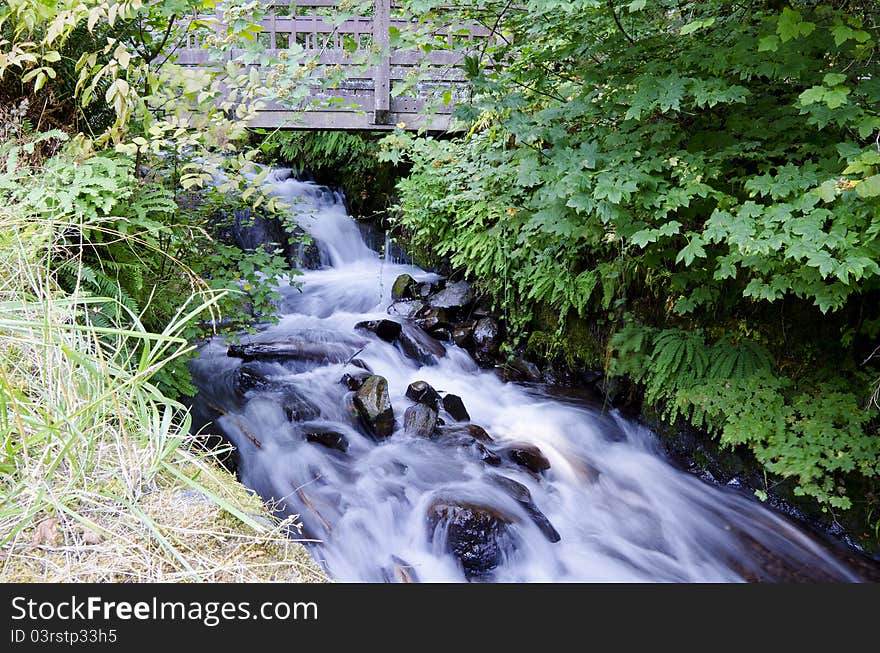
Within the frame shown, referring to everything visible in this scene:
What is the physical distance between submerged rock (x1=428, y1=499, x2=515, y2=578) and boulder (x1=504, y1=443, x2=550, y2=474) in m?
0.88

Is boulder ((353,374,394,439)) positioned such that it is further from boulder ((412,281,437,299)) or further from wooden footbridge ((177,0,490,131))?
wooden footbridge ((177,0,490,131))

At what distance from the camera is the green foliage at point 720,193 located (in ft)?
10.7

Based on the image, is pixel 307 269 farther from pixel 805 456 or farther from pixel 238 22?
pixel 805 456

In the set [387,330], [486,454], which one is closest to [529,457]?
[486,454]

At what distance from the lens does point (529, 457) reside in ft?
17.4

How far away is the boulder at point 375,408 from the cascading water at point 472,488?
0.10 meters

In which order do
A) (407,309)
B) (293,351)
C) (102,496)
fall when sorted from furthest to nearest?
(407,309) < (293,351) < (102,496)

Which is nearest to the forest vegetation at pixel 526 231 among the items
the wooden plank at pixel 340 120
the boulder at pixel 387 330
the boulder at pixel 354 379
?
the boulder at pixel 354 379

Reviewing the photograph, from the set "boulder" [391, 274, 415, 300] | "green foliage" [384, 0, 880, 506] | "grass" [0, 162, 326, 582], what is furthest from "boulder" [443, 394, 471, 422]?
"grass" [0, 162, 326, 582]

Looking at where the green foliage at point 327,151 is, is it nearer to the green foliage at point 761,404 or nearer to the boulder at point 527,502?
the green foliage at point 761,404

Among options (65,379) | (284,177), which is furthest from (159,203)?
(284,177)

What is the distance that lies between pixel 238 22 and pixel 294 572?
377 centimetres

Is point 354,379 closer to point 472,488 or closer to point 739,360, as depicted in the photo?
point 472,488

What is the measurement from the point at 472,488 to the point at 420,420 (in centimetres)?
97
